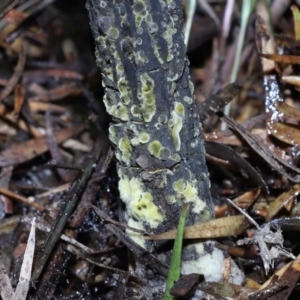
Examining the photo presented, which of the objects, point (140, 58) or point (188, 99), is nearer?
point (140, 58)

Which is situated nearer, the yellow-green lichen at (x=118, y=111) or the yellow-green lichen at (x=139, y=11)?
the yellow-green lichen at (x=139, y=11)

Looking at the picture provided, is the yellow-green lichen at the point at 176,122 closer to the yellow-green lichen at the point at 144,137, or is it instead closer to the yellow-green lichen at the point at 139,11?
the yellow-green lichen at the point at 144,137

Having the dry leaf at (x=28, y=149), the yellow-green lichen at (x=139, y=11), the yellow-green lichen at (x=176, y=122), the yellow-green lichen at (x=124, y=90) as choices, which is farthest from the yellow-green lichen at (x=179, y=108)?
the dry leaf at (x=28, y=149)

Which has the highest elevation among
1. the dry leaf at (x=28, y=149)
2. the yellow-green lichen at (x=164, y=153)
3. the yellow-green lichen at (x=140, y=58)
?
the yellow-green lichen at (x=140, y=58)

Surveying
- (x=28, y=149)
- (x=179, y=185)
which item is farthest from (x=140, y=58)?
(x=28, y=149)

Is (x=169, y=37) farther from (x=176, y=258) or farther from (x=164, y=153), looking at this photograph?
(x=176, y=258)

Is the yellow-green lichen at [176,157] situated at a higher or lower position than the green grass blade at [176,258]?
higher

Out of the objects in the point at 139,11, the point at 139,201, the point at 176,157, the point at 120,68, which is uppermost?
the point at 139,11
